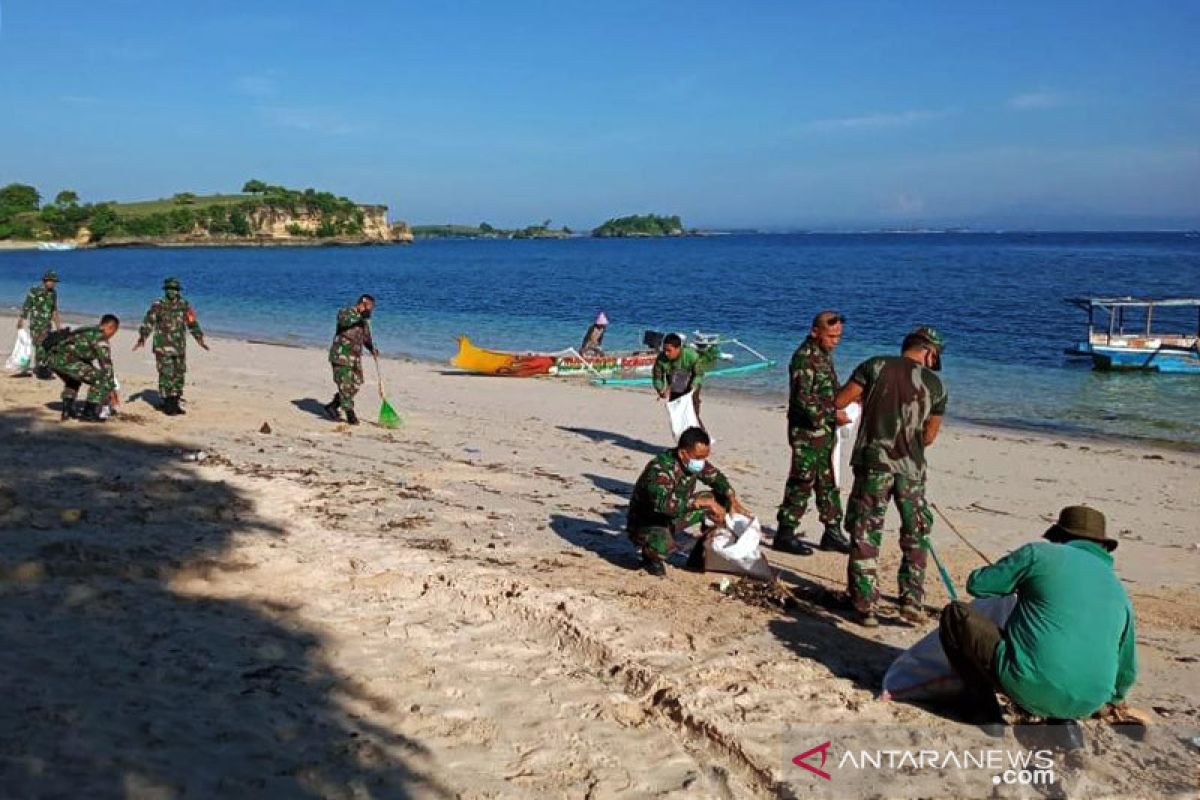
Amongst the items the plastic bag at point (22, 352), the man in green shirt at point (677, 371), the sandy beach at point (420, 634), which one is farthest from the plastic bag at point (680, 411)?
the plastic bag at point (22, 352)

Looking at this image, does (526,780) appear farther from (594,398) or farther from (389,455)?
(594,398)

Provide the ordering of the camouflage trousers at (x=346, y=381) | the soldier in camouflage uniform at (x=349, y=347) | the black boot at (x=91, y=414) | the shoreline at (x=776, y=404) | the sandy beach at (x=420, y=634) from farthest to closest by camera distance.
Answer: the shoreline at (x=776, y=404) → the camouflage trousers at (x=346, y=381) → the soldier in camouflage uniform at (x=349, y=347) → the black boot at (x=91, y=414) → the sandy beach at (x=420, y=634)

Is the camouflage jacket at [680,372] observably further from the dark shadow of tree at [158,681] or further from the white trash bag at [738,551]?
the dark shadow of tree at [158,681]

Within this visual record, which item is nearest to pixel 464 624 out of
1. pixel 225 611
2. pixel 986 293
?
pixel 225 611

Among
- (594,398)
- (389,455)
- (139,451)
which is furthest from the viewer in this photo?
(594,398)

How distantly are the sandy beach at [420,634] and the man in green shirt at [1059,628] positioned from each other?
1.14ft

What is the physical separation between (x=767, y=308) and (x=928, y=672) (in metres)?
39.8

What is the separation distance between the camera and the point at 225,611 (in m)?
5.51

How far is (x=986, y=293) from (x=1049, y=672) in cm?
4867

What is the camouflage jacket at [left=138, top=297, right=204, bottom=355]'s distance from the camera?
12.2m

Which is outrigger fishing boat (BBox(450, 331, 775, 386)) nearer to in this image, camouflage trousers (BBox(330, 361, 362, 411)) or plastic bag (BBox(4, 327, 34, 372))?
camouflage trousers (BBox(330, 361, 362, 411))

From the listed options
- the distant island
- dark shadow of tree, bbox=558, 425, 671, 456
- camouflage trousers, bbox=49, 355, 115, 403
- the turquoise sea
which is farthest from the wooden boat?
the distant island

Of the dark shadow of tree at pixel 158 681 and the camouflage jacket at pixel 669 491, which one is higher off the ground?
the camouflage jacket at pixel 669 491

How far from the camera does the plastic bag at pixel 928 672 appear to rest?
4574 mm
